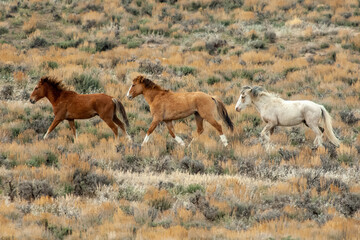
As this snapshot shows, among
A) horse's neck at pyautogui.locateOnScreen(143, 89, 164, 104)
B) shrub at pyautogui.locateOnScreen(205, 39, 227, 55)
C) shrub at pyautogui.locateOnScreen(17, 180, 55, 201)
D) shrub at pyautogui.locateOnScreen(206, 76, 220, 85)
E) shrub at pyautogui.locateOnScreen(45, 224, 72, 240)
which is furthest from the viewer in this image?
shrub at pyautogui.locateOnScreen(205, 39, 227, 55)

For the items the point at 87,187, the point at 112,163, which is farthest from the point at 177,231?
the point at 112,163

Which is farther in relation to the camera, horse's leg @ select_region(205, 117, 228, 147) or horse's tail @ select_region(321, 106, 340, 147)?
horse's leg @ select_region(205, 117, 228, 147)

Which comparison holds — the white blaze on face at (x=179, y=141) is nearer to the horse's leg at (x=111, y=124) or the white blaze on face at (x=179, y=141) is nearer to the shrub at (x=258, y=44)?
the horse's leg at (x=111, y=124)

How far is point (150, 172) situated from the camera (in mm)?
10383

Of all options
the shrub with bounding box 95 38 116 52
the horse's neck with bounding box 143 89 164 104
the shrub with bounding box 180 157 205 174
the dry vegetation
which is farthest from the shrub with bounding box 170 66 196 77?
the shrub with bounding box 180 157 205 174

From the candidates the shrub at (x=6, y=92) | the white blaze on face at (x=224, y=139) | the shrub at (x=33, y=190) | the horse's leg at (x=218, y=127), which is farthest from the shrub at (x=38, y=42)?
the shrub at (x=33, y=190)

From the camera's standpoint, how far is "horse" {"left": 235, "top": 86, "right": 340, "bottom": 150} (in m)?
12.1

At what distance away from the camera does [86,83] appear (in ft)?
59.3

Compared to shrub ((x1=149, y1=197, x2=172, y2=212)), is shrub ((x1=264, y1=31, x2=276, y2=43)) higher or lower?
lower

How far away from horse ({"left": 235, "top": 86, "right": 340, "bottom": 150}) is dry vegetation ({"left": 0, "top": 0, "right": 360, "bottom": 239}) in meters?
0.52

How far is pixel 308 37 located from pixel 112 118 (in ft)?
48.7

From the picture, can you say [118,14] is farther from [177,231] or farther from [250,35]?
[177,231]

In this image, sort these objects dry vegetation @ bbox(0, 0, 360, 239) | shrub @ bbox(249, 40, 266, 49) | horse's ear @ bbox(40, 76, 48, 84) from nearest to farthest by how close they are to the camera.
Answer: dry vegetation @ bbox(0, 0, 360, 239), horse's ear @ bbox(40, 76, 48, 84), shrub @ bbox(249, 40, 266, 49)

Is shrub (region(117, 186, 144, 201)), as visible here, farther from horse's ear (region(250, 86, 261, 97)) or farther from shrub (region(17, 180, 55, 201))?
horse's ear (region(250, 86, 261, 97))
